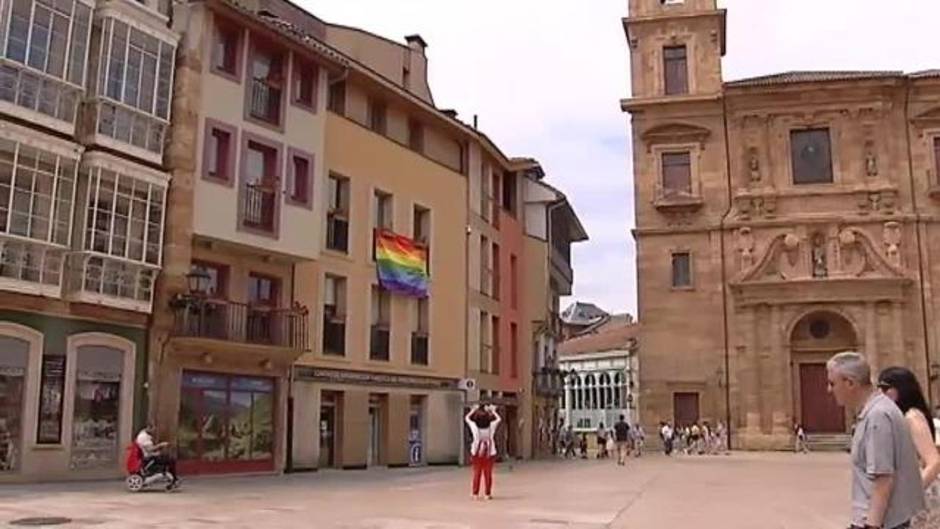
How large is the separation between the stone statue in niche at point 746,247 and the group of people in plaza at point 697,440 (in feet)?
23.5

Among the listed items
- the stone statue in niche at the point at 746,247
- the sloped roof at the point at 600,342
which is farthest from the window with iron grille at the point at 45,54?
the sloped roof at the point at 600,342

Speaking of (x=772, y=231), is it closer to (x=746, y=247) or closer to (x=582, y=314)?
(x=746, y=247)

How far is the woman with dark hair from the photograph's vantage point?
4.95 metres

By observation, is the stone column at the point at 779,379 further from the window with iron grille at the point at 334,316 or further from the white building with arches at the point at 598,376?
the white building with arches at the point at 598,376

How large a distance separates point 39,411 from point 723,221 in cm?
3375

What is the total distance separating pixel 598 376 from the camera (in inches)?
3295

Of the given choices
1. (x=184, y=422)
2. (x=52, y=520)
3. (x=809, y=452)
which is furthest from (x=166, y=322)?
(x=809, y=452)

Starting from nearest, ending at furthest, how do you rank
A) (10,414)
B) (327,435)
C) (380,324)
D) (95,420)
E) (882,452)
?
1. (882,452)
2. (10,414)
3. (95,420)
4. (327,435)
5. (380,324)

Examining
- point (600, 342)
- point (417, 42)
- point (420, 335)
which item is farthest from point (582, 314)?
point (420, 335)

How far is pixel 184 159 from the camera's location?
23453 mm

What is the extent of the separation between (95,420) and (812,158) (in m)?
35.7

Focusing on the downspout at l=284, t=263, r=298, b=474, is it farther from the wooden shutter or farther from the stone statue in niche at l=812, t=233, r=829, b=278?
the stone statue in niche at l=812, t=233, r=829, b=278

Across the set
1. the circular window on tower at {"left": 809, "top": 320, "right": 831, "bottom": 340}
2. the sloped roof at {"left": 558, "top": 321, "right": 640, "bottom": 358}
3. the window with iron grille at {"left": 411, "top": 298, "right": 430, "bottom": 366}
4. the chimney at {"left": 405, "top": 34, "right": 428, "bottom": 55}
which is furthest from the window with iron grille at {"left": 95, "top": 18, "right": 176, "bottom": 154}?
the sloped roof at {"left": 558, "top": 321, "right": 640, "bottom": 358}

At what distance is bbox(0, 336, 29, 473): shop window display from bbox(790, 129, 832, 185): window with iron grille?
36346 millimetres
